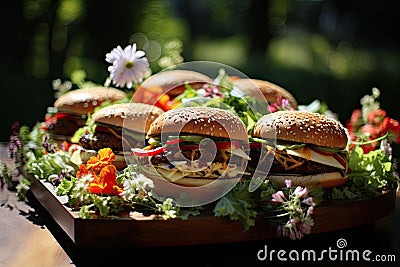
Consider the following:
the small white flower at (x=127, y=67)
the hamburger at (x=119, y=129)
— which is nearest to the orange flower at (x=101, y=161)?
the hamburger at (x=119, y=129)

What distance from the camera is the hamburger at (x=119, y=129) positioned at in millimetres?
3266

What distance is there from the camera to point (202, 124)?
110 inches

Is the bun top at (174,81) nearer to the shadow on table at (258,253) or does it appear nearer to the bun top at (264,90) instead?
the bun top at (264,90)

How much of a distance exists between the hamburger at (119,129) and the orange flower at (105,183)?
20.5 inches

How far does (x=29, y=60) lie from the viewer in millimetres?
8352

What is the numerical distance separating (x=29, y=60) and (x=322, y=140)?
6.13 metres

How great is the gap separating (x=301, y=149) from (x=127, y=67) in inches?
44.3

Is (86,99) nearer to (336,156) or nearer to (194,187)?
(194,187)

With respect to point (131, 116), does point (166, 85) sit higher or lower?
higher

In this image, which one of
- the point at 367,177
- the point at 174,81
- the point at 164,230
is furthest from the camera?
the point at 174,81

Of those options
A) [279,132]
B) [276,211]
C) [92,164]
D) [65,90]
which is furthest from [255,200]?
[65,90]

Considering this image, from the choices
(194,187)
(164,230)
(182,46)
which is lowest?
(164,230)

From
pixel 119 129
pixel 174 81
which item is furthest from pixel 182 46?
pixel 119 129

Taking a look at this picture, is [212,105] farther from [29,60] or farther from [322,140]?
[29,60]
